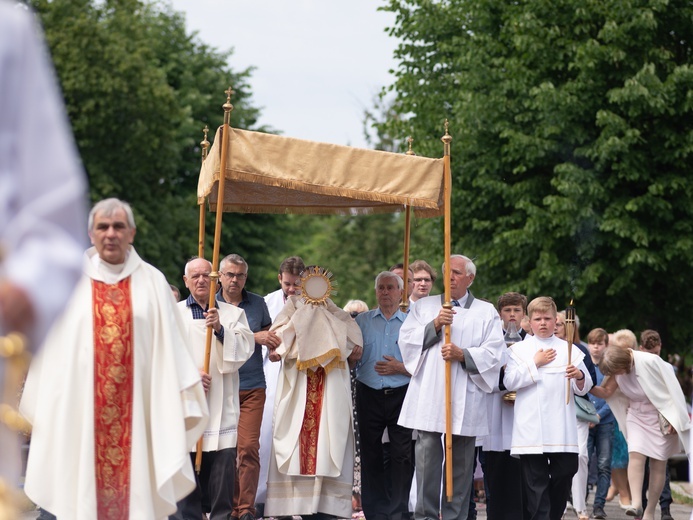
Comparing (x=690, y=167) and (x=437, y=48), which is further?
(x=437, y=48)

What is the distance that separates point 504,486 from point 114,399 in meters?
4.74

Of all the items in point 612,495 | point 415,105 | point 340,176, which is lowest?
point 612,495

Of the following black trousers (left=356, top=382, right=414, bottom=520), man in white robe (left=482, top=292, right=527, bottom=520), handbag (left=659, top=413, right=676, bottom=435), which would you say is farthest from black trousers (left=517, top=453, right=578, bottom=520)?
handbag (left=659, top=413, right=676, bottom=435)

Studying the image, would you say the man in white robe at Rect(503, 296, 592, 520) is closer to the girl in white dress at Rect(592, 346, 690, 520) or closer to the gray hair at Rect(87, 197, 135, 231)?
the girl in white dress at Rect(592, 346, 690, 520)

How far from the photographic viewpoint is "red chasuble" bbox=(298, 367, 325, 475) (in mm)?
11031

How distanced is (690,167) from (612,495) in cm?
953

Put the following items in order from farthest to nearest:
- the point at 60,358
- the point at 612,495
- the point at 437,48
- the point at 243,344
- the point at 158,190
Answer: the point at 158,190 < the point at 437,48 < the point at 612,495 < the point at 243,344 < the point at 60,358

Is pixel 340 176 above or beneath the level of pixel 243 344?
above

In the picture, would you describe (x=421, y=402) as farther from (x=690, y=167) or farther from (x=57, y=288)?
(x=690, y=167)

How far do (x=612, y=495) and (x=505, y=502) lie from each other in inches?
211

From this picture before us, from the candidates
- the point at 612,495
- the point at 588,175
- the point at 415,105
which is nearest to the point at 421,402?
the point at 612,495

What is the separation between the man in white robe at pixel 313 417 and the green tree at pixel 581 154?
12.2 meters

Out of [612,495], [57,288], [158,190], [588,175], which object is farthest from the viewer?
[158,190]

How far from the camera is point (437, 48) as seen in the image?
26.9 meters
